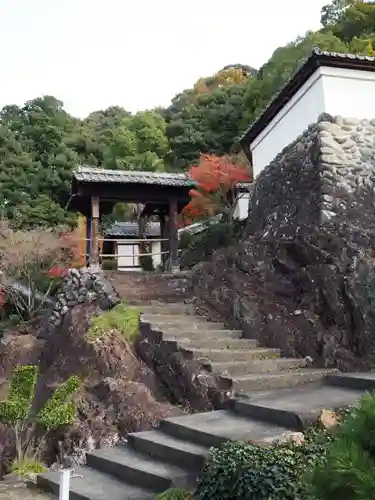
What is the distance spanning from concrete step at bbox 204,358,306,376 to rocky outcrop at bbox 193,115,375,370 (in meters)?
0.44

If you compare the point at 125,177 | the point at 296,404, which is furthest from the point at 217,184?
the point at 296,404

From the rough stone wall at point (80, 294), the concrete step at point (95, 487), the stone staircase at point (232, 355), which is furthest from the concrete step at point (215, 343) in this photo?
the concrete step at point (95, 487)

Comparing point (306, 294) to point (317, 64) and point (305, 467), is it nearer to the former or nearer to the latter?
point (317, 64)

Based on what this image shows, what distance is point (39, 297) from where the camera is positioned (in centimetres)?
1684

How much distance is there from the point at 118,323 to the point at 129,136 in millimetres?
24241

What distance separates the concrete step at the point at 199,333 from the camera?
27.1 feet

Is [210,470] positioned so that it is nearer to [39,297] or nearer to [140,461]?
[140,461]

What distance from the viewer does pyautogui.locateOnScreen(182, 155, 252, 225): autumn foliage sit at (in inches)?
706

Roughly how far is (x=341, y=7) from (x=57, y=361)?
28.4 metres

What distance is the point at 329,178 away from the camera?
923cm

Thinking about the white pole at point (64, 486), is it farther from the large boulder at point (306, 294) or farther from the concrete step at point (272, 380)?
the large boulder at point (306, 294)

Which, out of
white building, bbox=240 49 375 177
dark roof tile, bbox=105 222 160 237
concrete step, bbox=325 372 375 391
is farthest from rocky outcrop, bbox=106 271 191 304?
dark roof tile, bbox=105 222 160 237

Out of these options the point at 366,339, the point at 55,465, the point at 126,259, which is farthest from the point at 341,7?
the point at 55,465

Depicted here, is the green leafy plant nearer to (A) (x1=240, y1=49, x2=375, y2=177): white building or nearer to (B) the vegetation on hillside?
(B) the vegetation on hillside
